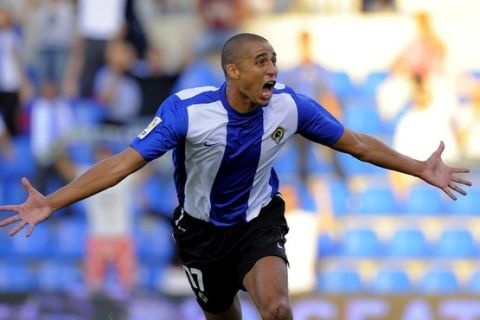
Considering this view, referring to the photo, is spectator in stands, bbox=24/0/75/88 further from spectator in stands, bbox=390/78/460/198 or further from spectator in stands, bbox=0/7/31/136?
spectator in stands, bbox=390/78/460/198

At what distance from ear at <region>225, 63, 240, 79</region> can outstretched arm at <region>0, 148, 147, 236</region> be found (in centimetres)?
76

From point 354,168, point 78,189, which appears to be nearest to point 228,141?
point 78,189

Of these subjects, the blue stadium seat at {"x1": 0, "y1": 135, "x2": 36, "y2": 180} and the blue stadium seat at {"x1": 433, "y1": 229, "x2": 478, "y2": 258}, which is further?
the blue stadium seat at {"x1": 0, "y1": 135, "x2": 36, "y2": 180}

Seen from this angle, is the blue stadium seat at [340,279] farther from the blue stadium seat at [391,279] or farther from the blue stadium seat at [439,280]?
the blue stadium seat at [439,280]

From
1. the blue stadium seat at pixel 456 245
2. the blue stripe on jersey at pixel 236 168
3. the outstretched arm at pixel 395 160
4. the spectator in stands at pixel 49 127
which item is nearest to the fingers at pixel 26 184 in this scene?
the blue stripe on jersey at pixel 236 168

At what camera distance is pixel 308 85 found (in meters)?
14.7

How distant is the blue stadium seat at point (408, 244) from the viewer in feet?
47.5

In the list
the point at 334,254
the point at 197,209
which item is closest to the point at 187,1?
the point at 334,254

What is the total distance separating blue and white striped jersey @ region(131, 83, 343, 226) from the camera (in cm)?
701

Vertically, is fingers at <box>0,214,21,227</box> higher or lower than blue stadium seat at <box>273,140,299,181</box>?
higher

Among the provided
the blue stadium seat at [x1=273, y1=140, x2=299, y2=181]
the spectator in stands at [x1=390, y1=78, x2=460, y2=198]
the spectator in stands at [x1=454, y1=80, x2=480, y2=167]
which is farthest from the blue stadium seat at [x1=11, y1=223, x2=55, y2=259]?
the spectator in stands at [x1=454, y1=80, x2=480, y2=167]

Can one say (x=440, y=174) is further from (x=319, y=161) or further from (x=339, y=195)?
(x=319, y=161)

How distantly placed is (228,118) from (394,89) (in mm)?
8748

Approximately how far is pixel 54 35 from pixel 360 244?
193 inches
